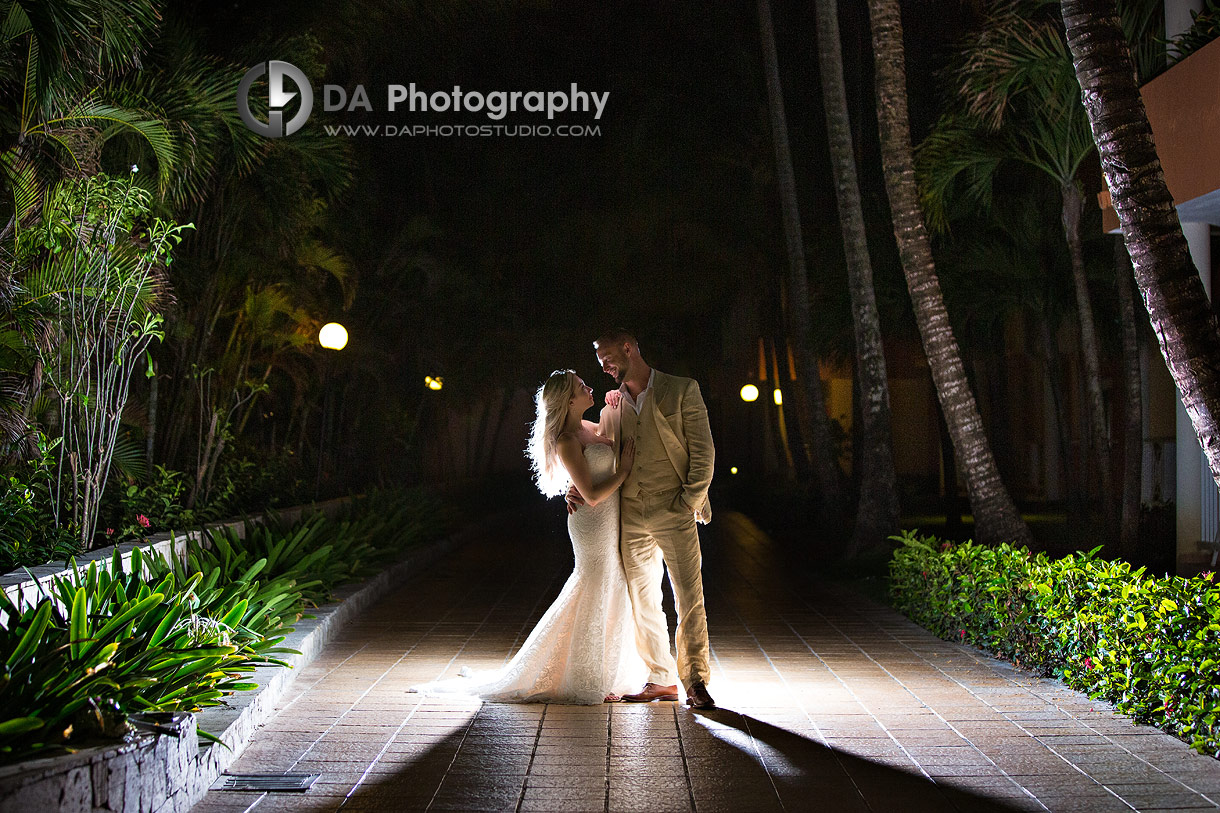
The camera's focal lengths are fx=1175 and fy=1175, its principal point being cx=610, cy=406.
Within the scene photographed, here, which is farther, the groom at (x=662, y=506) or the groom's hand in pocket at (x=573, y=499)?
the groom's hand in pocket at (x=573, y=499)

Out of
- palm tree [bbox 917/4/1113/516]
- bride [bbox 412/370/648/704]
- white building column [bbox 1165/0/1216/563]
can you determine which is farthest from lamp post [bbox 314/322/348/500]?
white building column [bbox 1165/0/1216/563]

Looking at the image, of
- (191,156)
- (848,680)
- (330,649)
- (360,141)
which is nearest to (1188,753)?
(848,680)

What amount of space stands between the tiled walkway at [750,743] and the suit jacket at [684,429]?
1301 millimetres

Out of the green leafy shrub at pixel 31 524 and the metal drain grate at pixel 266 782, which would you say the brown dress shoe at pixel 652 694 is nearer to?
the metal drain grate at pixel 266 782

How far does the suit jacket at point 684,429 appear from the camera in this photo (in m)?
6.62

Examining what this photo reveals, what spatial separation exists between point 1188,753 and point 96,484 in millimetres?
6936

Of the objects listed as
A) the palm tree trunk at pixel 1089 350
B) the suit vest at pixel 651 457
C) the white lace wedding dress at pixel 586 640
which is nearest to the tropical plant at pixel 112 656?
the white lace wedding dress at pixel 586 640

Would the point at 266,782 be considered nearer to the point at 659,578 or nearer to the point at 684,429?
the point at 659,578

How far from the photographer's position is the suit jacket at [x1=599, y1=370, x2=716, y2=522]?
6625 mm

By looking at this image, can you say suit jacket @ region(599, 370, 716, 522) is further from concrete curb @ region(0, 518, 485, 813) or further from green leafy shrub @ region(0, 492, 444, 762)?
concrete curb @ region(0, 518, 485, 813)

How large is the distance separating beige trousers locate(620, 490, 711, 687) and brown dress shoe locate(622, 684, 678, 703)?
0.15ft

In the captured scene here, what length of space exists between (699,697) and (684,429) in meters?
1.49

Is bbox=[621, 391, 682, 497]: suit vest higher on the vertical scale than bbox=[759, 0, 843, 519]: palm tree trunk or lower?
lower

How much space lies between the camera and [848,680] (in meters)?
7.32
